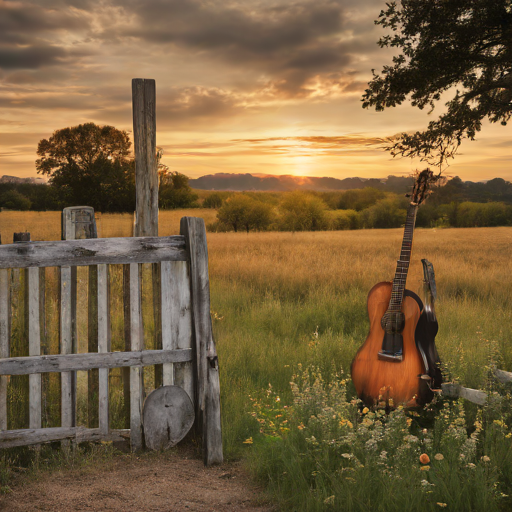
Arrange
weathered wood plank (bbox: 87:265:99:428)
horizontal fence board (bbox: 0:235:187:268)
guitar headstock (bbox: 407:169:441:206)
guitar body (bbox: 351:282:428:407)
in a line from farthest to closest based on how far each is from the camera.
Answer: guitar headstock (bbox: 407:169:441:206), guitar body (bbox: 351:282:428:407), weathered wood plank (bbox: 87:265:99:428), horizontal fence board (bbox: 0:235:187:268)

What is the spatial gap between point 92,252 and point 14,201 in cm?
3669

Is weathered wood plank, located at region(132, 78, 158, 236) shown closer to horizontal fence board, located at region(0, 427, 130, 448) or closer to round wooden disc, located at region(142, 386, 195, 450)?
round wooden disc, located at region(142, 386, 195, 450)

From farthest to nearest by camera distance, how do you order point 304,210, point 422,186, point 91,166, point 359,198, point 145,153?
point 359,198 → point 304,210 → point 91,166 → point 422,186 → point 145,153

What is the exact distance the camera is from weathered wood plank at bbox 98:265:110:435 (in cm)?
418

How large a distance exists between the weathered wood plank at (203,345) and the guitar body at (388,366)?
153 cm

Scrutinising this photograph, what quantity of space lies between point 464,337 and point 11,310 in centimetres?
559

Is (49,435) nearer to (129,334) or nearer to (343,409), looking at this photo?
(129,334)

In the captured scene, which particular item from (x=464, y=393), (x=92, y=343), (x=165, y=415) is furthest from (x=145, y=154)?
(x=464, y=393)

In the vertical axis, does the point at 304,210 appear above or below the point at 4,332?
above

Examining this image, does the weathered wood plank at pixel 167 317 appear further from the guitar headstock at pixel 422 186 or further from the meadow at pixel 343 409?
the guitar headstock at pixel 422 186

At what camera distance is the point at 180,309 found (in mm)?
4293

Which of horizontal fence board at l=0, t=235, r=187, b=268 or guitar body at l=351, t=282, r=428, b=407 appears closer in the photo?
horizontal fence board at l=0, t=235, r=187, b=268

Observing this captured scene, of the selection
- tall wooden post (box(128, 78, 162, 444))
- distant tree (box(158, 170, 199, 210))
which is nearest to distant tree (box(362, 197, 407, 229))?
distant tree (box(158, 170, 199, 210))

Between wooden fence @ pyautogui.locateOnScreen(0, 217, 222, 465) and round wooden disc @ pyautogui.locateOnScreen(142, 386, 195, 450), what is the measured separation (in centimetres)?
7
